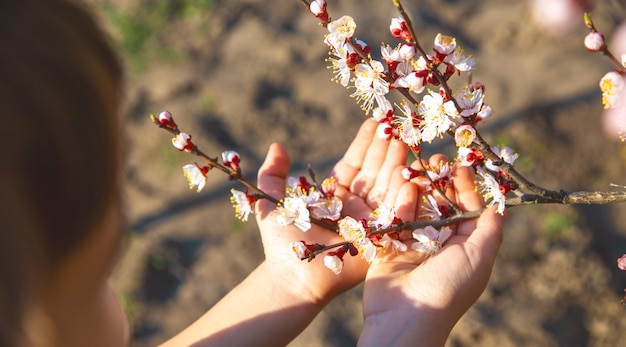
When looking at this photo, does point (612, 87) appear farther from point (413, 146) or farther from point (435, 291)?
point (435, 291)

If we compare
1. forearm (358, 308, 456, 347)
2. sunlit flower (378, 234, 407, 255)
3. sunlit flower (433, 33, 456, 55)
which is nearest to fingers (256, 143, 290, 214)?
sunlit flower (378, 234, 407, 255)

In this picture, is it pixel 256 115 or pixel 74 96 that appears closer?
pixel 74 96

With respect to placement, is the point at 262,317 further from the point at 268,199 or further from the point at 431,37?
the point at 431,37

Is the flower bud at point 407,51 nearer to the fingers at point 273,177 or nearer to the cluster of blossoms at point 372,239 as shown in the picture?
the cluster of blossoms at point 372,239

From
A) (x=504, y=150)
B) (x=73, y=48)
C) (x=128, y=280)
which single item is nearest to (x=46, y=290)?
(x=73, y=48)

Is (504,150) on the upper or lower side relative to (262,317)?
upper

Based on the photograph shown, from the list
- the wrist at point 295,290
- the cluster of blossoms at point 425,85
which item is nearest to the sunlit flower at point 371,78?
the cluster of blossoms at point 425,85

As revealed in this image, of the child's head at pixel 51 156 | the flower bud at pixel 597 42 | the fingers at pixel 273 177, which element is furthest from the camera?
the fingers at pixel 273 177
